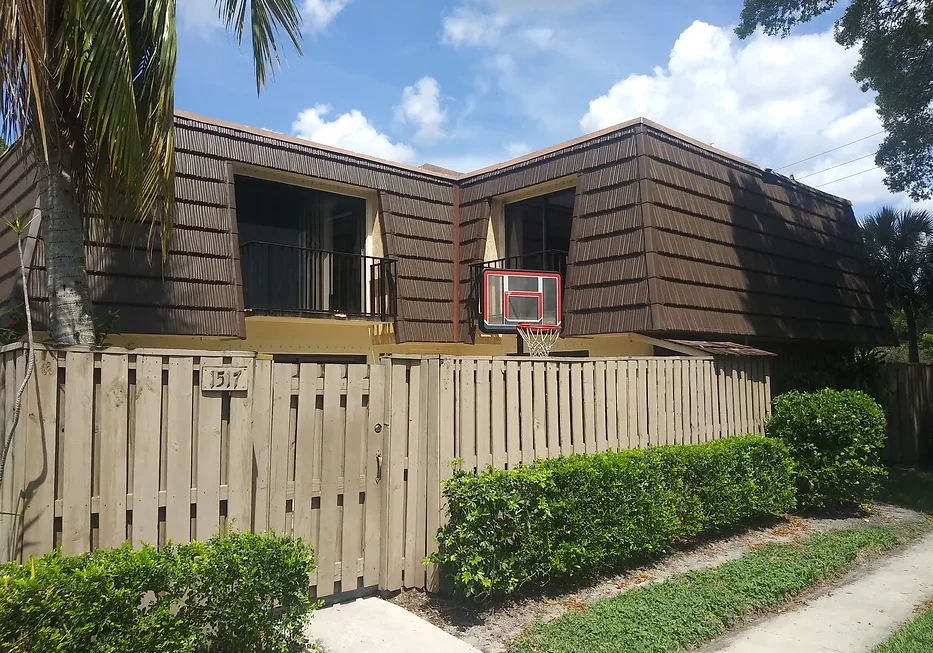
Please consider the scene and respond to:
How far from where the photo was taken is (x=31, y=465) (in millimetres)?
3922

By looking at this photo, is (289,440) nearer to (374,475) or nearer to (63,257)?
(374,475)

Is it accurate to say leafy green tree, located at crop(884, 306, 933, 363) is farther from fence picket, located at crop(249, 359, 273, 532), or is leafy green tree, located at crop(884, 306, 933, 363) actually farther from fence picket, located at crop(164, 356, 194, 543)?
fence picket, located at crop(164, 356, 194, 543)

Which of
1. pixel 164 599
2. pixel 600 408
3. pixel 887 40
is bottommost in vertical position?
pixel 164 599

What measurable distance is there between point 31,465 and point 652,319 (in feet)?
24.0

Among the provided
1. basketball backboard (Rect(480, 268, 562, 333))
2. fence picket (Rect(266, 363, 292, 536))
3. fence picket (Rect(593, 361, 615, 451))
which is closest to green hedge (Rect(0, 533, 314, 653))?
fence picket (Rect(266, 363, 292, 536))

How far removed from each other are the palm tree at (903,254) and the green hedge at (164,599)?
1854cm

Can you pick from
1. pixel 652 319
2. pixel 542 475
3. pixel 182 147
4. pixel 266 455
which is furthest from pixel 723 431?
pixel 182 147

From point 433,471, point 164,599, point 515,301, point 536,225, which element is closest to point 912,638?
point 433,471

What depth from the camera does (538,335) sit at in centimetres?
1051

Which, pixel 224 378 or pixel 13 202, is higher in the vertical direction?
pixel 13 202

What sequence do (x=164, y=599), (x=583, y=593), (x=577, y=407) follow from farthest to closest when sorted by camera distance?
(x=577, y=407), (x=583, y=593), (x=164, y=599)

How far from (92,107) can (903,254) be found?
781 inches

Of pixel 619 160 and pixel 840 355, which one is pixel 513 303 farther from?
pixel 840 355

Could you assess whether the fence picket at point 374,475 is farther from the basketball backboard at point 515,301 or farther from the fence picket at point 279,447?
the basketball backboard at point 515,301
